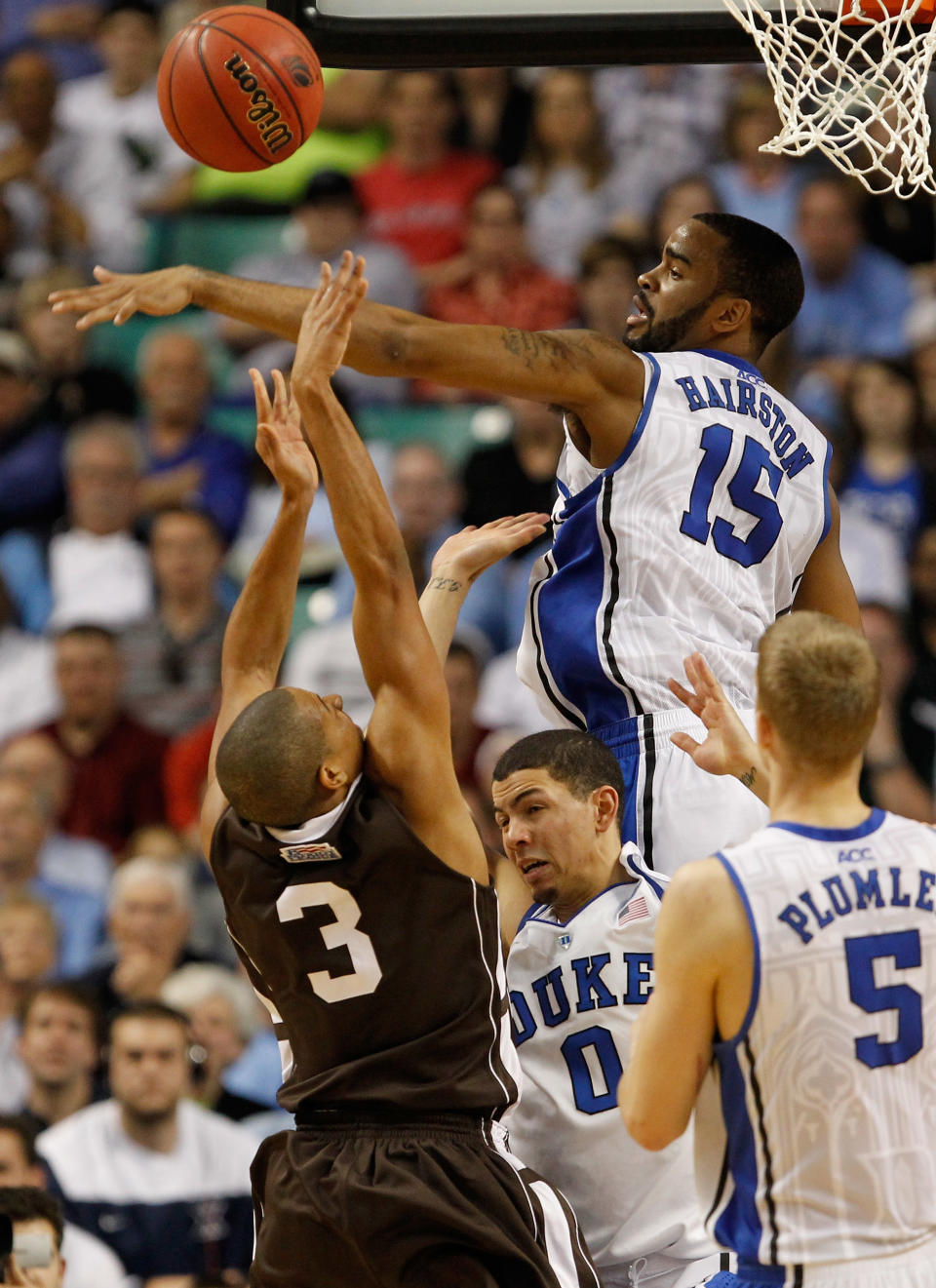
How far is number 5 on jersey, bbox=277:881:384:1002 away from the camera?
389 cm

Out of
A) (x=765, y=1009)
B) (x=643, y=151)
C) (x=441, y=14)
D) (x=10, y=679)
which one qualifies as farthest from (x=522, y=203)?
(x=765, y=1009)

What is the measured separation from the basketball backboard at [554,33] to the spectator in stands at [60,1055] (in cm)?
474

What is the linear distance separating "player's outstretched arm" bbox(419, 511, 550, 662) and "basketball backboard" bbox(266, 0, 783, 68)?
50.1 inches

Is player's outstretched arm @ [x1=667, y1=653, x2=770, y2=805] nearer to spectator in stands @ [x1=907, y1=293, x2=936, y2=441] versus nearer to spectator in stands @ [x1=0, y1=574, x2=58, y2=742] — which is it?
spectator in stands @ [x1=907, y1=293, x2=936, y2=441]

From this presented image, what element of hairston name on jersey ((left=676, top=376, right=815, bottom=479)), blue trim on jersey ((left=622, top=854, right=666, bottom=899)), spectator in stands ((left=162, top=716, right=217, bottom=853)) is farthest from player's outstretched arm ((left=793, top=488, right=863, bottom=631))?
spectator in stands ((left=162, top=716, right=217, bottom=853))

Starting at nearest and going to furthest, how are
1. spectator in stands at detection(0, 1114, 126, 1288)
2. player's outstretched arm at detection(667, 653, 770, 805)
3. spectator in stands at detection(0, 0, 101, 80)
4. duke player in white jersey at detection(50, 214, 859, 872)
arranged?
player's outstretched arm at detection(667, 653, 770, 805), duke player in white jersey at detection(50, 214, 859, 872), spectator in stands at detection(0, 1114, 126, 1288), spectator in stands at detection(0, 0, 101, 80)

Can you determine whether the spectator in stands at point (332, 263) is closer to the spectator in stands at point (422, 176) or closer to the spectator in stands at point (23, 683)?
the spectator in stands at point (422, 176)

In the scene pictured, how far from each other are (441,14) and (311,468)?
1356mm

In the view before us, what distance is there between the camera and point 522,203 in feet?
34.2

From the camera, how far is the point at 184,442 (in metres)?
10.2

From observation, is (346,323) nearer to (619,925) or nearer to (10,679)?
(619,925)

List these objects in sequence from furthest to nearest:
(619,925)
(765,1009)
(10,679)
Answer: (10,679)
(619,925)
(765,1009)

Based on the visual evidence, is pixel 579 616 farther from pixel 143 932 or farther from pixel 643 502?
pixel 143 932

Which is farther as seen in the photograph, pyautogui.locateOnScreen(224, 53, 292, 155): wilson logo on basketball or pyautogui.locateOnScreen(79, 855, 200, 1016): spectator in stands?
pyautogui.locateOnScreen(79, 855, 200, 1016): spectator in stands
